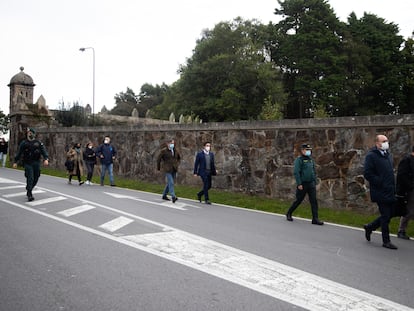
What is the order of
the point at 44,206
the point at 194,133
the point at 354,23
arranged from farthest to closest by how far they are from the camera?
1. the point at 354,23
2. the point at 194,133
3. the point at 44,206

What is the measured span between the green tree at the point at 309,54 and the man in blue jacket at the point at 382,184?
3651 cm

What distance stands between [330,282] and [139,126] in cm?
1455

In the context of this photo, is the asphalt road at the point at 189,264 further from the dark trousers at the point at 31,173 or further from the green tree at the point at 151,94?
the green tree at the point at 151,94

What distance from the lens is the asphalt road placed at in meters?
4.16

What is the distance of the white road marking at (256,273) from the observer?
165 inches

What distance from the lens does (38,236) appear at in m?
6.71

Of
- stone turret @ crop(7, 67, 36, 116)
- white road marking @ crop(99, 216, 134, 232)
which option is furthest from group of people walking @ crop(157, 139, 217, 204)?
stone turret @ crop(7, 67, 36, 116)

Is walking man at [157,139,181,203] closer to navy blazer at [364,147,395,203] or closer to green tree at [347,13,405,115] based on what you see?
navy blazer at [364,147,395,203]

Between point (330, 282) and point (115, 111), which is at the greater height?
point (115, 111)

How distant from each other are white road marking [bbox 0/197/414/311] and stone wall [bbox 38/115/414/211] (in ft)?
18.7

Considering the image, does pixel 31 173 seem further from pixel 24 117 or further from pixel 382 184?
pixel 24 117

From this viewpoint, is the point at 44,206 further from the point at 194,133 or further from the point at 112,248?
the point at 194,133

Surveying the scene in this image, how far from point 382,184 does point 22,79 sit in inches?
1330

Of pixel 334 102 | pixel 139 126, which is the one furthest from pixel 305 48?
pixel 139 126
